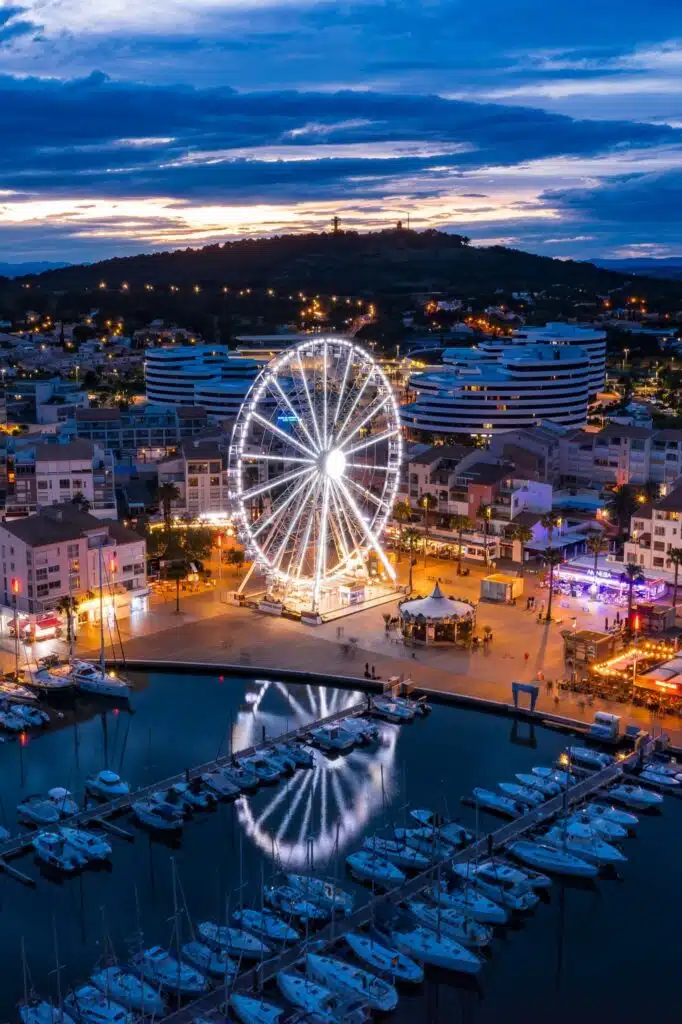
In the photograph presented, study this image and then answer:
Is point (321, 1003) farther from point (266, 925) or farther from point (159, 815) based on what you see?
point (159, 815)

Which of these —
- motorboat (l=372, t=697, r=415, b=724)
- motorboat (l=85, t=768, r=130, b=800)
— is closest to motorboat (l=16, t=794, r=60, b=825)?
motorboat (l=85, t=768, r=130, b=800)

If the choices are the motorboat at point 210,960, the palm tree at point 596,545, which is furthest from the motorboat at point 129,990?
the palm tree at point 596,545

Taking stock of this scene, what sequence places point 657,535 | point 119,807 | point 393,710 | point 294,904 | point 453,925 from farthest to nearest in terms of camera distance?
point 657,535
point 393,710
point 119,807
point 294,904
point 453,925

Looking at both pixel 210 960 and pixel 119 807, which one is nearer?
pixel 210 960

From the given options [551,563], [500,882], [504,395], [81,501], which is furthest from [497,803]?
[504,395]

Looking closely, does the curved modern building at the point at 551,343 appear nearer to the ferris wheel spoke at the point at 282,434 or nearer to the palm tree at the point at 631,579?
the palm tree at the point at 631,579

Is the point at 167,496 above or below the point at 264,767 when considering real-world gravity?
above
